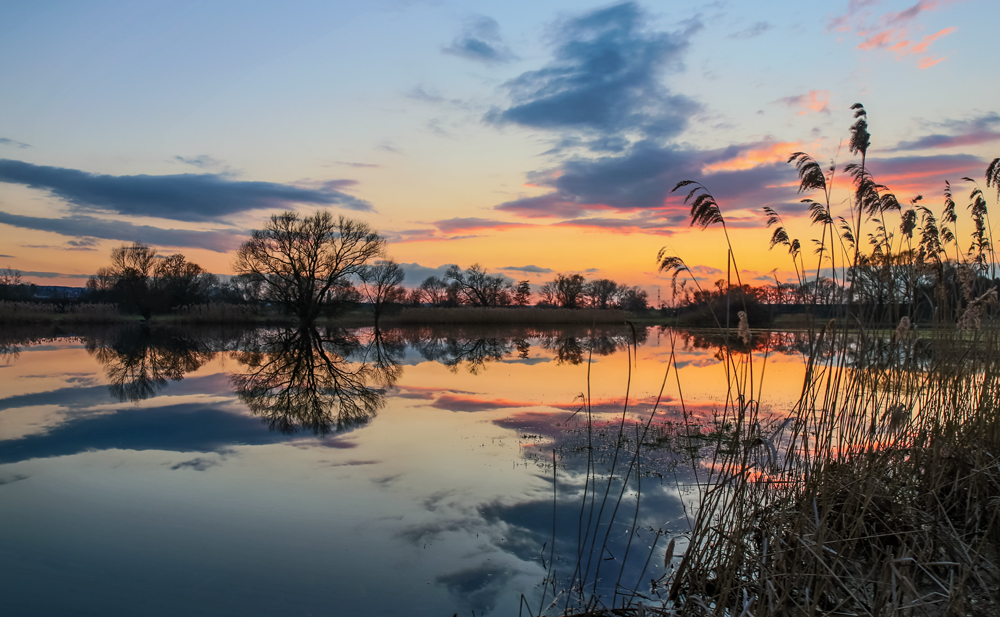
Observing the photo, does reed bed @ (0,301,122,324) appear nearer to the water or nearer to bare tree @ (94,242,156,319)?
bare tree @ (94,242,156,319)

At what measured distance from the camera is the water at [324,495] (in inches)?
135

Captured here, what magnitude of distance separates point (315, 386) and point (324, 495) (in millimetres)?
6882

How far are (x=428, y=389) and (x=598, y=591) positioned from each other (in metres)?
8.22

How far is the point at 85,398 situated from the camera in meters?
9.90

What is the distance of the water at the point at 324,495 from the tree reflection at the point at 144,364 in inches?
9.2

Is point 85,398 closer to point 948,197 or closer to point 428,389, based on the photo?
point 428,389

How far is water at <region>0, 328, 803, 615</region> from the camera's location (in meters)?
3.42

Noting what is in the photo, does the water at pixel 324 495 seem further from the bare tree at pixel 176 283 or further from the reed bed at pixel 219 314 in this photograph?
the bare tree at pixel 176 283

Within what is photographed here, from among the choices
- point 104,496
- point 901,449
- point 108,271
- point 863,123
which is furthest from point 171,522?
point 108,271

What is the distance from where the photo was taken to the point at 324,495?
508 cm

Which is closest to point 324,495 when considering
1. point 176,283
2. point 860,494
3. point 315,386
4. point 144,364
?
point 860,494

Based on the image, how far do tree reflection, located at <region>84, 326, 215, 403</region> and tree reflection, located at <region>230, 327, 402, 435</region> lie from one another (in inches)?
55.6

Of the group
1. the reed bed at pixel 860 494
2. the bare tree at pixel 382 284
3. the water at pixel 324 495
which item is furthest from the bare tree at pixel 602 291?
the reed bed at pixel 860 494

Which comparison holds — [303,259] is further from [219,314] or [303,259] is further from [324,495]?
[324,495]
